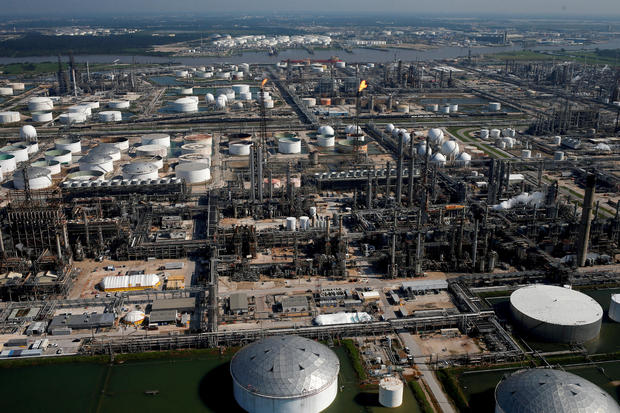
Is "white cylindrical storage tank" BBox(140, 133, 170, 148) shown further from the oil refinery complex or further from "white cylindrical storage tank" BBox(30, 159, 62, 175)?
"white cylindrical storage tank" BBox(30, 159, 62, 175)

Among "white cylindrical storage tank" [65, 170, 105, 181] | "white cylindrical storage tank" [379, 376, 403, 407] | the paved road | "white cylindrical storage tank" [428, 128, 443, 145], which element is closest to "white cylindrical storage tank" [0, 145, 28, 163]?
"white cylindrical storage tank" [65, 170, 105, 181]

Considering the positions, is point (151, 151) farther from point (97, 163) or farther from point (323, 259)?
point (323, 259)

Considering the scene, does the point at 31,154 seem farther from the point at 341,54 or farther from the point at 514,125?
the point at 341,54

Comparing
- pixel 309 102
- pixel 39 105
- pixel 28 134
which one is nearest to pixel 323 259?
pixel 28 134

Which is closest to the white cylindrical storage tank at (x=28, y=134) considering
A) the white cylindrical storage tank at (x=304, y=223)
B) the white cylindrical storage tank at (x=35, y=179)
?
the white cylindrical storage tank at (x=35, y=179)

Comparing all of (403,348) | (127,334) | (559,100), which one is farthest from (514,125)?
(127,334)

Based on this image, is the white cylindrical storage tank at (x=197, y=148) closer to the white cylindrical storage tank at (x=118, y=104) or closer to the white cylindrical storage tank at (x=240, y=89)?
the white cylindrical storage tank at (x=118, y=104)
